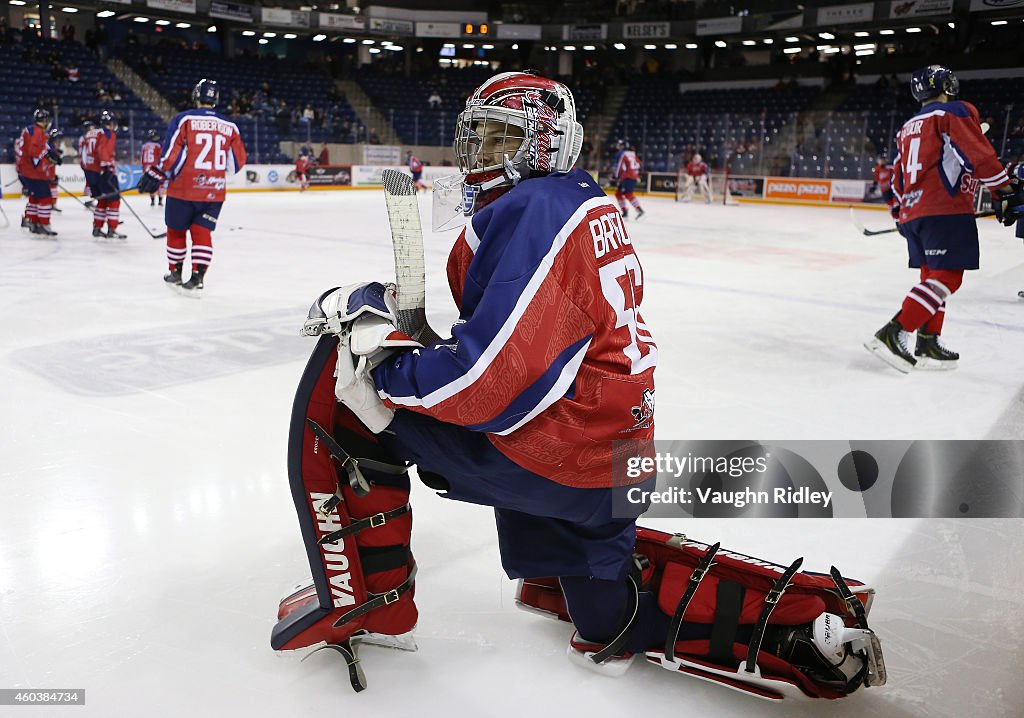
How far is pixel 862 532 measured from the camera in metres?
2.26

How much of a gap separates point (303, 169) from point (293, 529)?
654 inches

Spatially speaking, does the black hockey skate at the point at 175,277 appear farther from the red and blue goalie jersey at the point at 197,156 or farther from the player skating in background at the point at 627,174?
the player skating in background at the point at 627,174

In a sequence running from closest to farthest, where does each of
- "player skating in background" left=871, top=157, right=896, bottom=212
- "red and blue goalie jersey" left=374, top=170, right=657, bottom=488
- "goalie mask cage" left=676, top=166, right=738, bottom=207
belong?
"red and blue goalie jersey" left=374, top=170, right=657, bottom=488 < "player skating in background" left=871, top=157, right=896, bottom=212 < "goalie mask cage" left=676, top=166, right=738, bottom=207

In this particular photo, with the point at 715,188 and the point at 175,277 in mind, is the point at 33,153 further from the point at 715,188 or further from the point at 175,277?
the point at 715,188

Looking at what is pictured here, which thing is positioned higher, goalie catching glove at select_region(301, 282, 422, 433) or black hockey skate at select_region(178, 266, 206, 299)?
goalie catching glove at select_region(301, 282, 422, 433)

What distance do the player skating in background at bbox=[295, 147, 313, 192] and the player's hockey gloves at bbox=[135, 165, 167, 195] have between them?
1211 centimetres

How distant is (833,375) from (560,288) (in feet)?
9.60

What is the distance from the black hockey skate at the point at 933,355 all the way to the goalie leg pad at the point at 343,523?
10.8ft

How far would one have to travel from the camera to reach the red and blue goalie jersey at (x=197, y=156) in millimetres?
5512

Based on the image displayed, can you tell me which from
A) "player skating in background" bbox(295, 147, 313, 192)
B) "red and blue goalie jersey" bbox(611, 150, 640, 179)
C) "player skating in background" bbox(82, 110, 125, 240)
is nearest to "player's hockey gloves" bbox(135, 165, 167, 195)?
"player skating in background" bbox(82, 110, 125, 240)

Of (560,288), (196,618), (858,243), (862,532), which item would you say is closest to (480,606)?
(196,618)

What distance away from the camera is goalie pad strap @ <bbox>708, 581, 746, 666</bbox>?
157 cm

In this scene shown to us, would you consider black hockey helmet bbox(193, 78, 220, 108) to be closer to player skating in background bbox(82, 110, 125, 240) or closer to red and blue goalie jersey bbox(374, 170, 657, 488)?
player skating in background bbox(82, 110, 125, 240)

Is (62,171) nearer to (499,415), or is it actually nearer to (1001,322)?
(1001,322)
